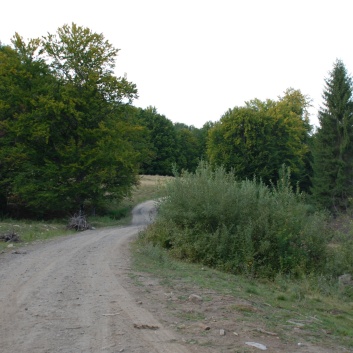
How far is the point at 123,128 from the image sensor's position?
3609 cm

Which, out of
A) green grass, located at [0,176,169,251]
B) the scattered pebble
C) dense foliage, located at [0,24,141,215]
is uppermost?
dense foliage, located at [0,24,141,215]

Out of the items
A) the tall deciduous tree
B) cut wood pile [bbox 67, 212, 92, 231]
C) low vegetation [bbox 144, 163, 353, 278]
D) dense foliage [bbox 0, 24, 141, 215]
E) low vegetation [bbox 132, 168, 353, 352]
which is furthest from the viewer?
the tall deciduous tree

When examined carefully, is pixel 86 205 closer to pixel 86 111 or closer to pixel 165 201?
pixel 86 111

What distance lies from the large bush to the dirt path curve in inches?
166

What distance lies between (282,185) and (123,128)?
20.2m

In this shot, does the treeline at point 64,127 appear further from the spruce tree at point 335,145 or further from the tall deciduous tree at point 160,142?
the tall deciduous tree at point 160,142

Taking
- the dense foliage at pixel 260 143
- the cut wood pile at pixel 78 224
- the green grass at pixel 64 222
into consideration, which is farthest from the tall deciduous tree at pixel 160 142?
the cut wood pile at pixel 78 224

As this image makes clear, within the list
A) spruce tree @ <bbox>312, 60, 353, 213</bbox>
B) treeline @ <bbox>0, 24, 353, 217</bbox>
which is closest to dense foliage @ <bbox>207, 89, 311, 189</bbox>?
spruce tree @ <bbox>312, 60, 353, 213</bbox>

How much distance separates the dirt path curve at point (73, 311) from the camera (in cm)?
616

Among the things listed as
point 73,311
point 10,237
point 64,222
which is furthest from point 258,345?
point 64,222

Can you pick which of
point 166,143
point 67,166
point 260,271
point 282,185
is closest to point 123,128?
point 67,166

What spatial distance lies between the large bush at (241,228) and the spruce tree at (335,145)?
3073 cm

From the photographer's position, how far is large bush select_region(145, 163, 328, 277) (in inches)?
647

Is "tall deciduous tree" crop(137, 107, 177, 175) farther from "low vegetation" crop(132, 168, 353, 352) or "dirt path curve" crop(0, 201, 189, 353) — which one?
"dirt path curve" crop(0, 201, 189, 353)
